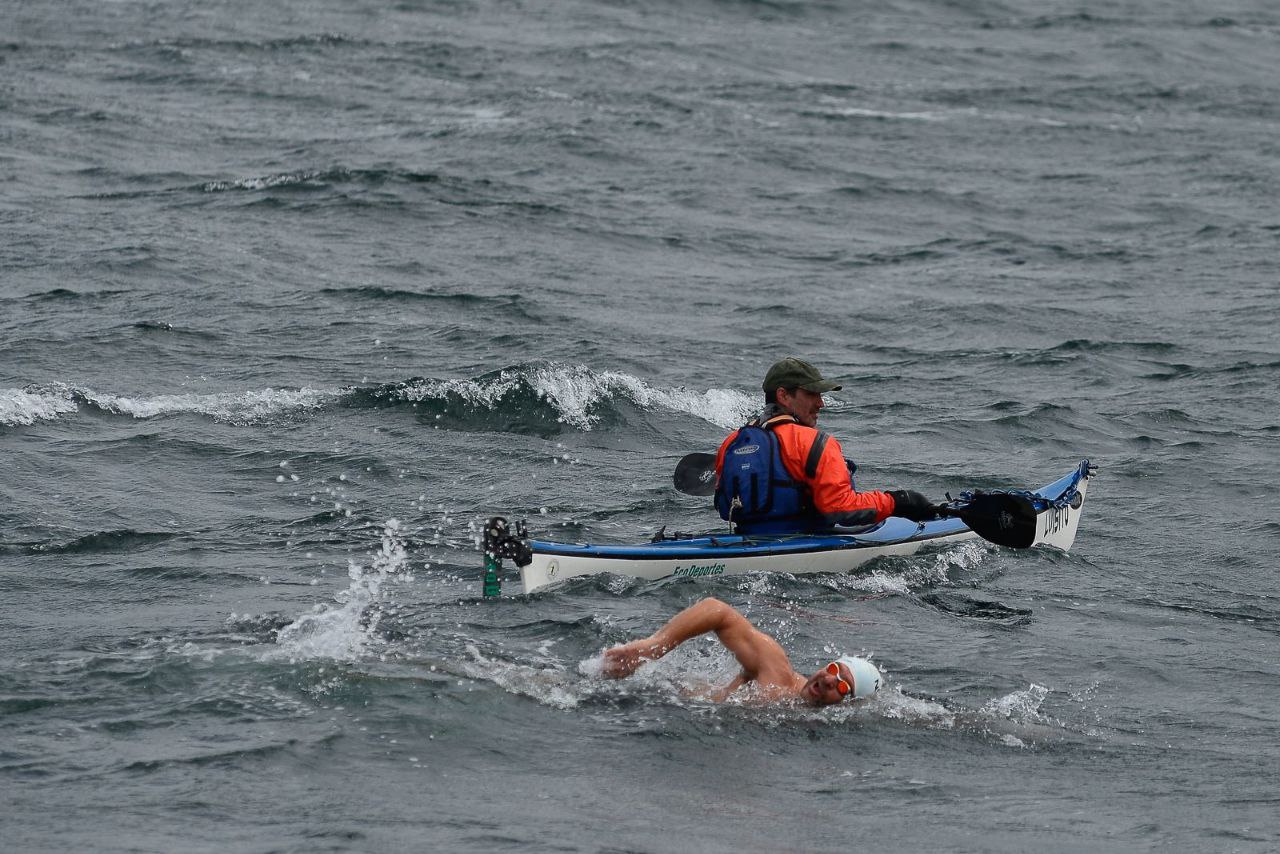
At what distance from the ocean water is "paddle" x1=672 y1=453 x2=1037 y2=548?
41 centimetres

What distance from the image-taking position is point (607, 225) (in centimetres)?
1941

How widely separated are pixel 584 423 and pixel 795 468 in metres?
3.75

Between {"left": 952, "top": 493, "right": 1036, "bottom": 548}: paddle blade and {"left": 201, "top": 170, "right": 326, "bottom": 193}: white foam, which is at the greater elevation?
{"left": 201, "top": 170, "right": 326, "bottom": 193}: white foam

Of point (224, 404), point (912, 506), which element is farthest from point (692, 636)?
point (224, 404)

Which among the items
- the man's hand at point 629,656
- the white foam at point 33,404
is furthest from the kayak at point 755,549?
the white foam at point 33,404

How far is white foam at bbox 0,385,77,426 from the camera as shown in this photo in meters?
12.0

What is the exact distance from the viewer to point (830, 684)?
25.0ft

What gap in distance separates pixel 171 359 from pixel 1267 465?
341 inches

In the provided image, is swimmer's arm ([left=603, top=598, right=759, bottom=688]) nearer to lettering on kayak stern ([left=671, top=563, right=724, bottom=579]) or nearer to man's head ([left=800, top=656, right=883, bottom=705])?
man's head ([left=800, top=656, right=883, bottom=705])

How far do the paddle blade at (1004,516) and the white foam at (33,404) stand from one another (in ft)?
21.6

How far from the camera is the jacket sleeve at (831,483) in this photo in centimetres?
922

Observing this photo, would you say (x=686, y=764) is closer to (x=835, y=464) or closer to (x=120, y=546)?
(x=835, y=464)

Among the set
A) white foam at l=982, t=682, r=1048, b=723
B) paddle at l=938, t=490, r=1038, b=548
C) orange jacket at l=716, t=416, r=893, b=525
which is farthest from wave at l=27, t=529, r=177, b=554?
white foam at l=982, t=682, r=1048, b=723

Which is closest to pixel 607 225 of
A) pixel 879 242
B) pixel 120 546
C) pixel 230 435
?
pixel 879 242
